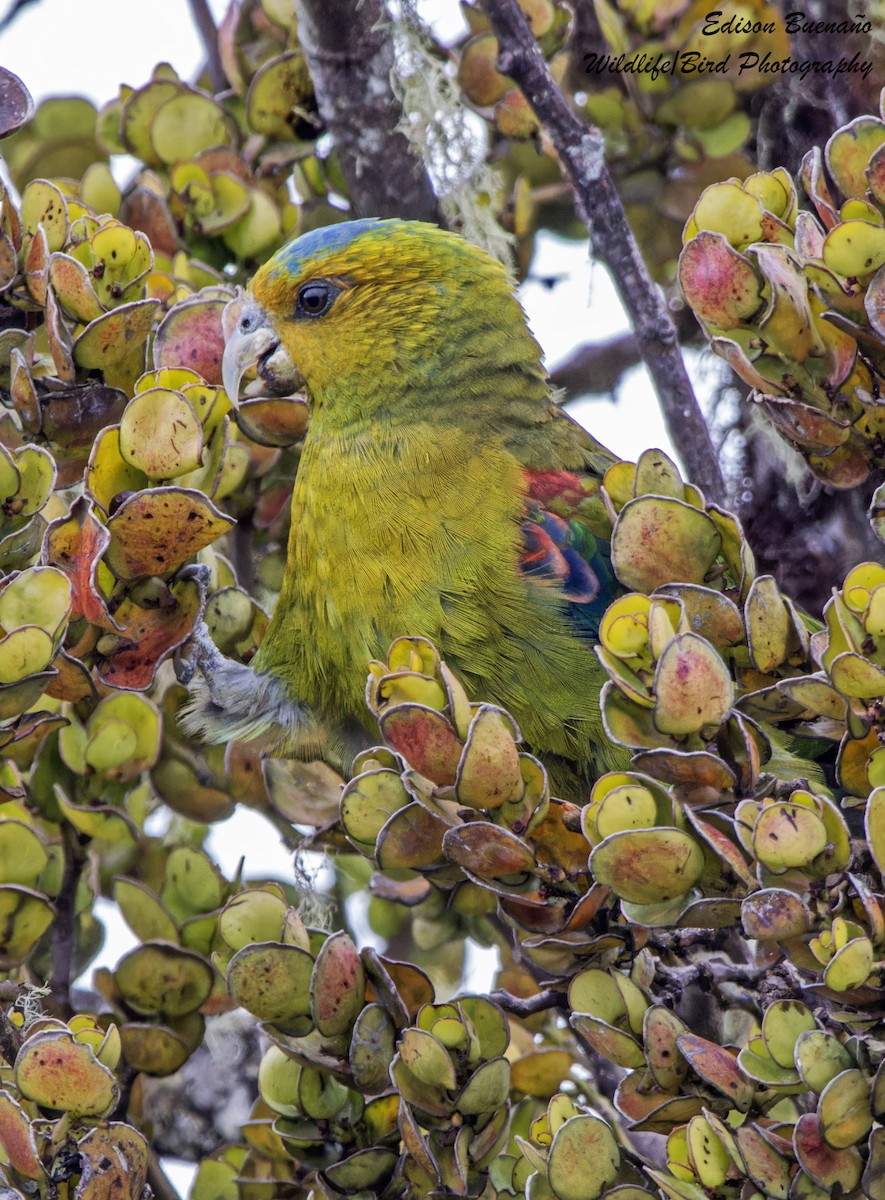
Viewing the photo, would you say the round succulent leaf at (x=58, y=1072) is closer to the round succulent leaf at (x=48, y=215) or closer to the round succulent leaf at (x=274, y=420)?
the round succulent leaf at (x=48, y=215)

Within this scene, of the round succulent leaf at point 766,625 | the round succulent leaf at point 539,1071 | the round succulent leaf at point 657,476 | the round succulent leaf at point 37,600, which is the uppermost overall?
the round succulent leaf at point 37,600

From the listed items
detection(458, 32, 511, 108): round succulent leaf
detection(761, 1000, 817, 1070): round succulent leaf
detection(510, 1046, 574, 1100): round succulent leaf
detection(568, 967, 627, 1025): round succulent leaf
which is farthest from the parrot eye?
detection(761, 1000, 817, 1070): round succulent leaf

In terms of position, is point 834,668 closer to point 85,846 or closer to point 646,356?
point 646,356

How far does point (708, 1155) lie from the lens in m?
1.29

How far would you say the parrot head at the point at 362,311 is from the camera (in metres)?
2.57

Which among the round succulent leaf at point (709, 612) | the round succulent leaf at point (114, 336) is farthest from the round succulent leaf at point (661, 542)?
the round succulent leaf at point (114, 336)

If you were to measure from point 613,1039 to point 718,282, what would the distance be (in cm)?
87

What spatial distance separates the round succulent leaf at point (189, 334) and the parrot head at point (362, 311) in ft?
2.02

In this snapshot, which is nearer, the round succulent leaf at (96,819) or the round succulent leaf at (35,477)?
the round succulent leaf at (35,477)

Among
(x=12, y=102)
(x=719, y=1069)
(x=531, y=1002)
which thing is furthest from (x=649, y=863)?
(x=12, y=102)

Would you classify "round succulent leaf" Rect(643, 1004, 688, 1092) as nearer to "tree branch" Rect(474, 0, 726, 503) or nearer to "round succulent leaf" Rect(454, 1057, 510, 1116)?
"round succulent leaf" Rect(454, 1057, 510, 1116)

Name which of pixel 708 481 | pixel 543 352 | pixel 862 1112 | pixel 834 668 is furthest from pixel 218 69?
pixel 862 1112

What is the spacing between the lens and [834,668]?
1.25m

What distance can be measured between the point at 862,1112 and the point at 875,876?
0.21 meters
